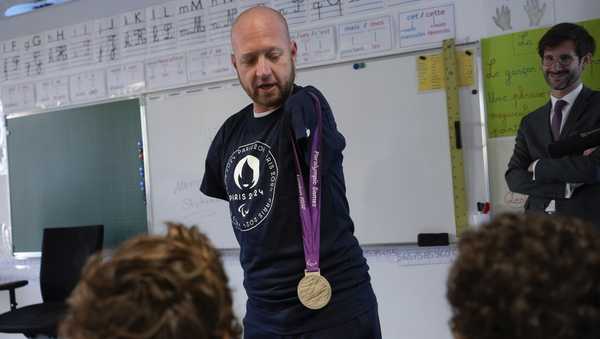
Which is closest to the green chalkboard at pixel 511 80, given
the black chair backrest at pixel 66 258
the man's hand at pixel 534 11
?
the man's hand at pixel 534 11

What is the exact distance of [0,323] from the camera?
9.68ft

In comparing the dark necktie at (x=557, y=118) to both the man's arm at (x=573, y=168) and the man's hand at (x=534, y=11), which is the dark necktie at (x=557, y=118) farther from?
the man's hand at (x=534, y=11)

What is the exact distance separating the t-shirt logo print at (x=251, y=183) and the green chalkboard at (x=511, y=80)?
159 centimetres

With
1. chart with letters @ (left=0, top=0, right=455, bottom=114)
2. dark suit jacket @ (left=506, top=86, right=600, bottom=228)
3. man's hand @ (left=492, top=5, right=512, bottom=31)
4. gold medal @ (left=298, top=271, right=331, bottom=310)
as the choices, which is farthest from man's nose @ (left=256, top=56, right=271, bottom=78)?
man's hand @ (left=492, top=5, right=512, bottom=31)

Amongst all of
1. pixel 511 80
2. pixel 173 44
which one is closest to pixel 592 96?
pixel 511 80

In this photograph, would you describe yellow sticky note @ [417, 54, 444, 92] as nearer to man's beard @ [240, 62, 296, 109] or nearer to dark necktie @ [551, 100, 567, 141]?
dark necktie @ [551, 100, 567, 141]

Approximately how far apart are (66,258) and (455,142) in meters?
2.43

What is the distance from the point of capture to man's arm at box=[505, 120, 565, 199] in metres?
2.13

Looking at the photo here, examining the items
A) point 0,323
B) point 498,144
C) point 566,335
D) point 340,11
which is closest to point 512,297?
point 566,335

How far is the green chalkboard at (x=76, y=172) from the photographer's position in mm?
3486

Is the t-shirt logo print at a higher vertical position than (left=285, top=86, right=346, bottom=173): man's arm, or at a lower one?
lower

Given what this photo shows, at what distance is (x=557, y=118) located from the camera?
2248 millimetres

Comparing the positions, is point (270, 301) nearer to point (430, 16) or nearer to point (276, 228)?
point (276, 228)

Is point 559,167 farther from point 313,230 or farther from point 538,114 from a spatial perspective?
point 313,230
